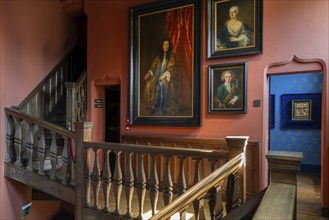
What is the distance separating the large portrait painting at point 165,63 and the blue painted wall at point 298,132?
9.84 feet

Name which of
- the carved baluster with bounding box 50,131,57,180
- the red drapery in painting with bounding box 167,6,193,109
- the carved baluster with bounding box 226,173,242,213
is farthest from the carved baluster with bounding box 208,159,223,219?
the carved baluster with bounding box 50,131,57,180

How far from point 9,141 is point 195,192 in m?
3.37

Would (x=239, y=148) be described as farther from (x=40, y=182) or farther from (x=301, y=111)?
(x=301, y=111)

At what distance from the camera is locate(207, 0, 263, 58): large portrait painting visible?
3.42 m

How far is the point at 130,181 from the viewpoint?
2.53 meters

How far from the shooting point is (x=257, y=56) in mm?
3441

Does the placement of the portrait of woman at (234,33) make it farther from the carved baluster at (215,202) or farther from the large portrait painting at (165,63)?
the carved baluster at (215,202)

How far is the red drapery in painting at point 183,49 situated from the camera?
12.8 ft

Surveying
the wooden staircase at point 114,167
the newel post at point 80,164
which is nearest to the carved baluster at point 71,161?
the wooden staircase at point 114,167

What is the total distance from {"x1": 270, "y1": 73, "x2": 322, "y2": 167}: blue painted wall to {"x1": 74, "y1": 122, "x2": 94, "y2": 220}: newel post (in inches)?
184

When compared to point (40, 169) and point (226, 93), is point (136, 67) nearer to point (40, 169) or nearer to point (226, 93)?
point (226, 93)

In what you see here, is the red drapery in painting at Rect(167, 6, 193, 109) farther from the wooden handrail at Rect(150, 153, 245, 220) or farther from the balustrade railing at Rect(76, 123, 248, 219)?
the wooden handrail at Rect(150, 153, 245, 220)

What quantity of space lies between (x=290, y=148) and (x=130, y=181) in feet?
14.8

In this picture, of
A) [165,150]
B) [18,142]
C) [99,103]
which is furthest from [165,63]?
[18,142]
